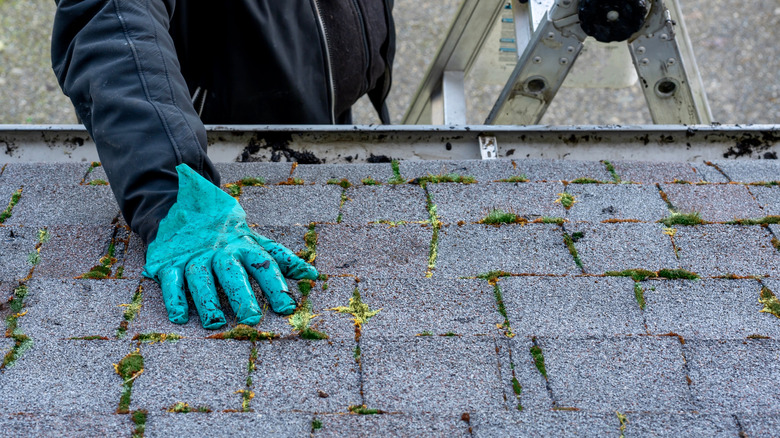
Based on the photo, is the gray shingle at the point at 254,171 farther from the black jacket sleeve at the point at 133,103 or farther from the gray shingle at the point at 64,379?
the gray shingle at the point at 64,379

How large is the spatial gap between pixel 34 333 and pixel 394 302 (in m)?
0.84

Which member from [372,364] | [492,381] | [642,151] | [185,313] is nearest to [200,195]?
[185,313]

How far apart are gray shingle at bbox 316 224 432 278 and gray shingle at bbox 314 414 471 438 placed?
48 centimetres

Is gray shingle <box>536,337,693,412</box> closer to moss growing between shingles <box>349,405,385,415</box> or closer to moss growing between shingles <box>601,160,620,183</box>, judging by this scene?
moss growing between shingles <box>349,405,385,415</box>

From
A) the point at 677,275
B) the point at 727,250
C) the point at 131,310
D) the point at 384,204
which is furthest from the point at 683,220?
the point at 131,310

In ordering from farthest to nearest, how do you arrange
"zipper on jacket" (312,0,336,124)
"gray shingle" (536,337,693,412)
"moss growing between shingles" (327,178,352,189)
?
"zipper on jacket" (312,0,336,124) < "moss growing between shingles" (327,178,352,189) < "gray shingle" (536,337,693,412)

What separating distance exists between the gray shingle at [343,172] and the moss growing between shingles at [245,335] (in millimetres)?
754

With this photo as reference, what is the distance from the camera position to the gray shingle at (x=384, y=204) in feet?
6.86

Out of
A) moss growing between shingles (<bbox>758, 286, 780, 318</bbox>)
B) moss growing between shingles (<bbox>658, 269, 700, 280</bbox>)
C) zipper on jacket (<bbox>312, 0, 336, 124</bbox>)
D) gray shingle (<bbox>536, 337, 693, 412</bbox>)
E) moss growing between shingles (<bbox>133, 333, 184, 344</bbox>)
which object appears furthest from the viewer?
zipper on jacket (<bbox>312, 0, 336, 124</bbox>)

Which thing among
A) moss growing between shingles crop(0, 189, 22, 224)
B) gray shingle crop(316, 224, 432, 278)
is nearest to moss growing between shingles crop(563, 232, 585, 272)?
gray shingle crop(316, 224, 432, 278)

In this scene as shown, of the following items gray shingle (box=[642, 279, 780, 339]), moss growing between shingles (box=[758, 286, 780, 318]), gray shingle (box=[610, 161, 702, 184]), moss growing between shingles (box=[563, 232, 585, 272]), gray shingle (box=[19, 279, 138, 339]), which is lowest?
moss growing between shingles (box=[758, 286, 780, 318])

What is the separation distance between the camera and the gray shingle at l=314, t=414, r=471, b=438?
1390 millimetres

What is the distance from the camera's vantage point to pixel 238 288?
1.69 m

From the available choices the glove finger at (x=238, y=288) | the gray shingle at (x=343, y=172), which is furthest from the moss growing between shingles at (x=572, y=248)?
the glove finger at (x=238, y=288)
